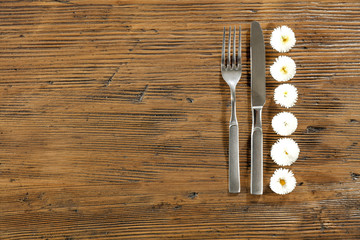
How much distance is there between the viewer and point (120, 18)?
2.52ft

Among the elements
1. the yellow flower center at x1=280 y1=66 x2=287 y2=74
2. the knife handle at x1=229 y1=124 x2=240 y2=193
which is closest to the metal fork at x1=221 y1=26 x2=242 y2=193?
the knife handle at x1=229 y1=124 x2=240 y2=193

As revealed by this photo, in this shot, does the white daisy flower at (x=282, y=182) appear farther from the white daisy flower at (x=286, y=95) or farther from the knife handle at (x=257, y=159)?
the white daisy flower at (x=286, y=95)

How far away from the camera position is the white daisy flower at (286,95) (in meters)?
0.72

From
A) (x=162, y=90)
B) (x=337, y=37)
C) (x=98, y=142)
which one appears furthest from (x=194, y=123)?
(x=337, y=37)

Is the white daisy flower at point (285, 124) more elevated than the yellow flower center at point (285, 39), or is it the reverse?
the yellow flower center at point (285, 39)

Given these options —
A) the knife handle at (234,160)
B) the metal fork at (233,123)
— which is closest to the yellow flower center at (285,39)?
the metal fork at (233,123)

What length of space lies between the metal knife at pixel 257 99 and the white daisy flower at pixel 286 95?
1.4 inches

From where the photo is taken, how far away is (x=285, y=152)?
0.72 meters

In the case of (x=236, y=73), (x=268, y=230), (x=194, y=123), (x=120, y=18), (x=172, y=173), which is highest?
(x=120, y=18)

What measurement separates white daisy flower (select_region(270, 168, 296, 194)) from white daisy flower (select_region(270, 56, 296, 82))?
8.9 inches

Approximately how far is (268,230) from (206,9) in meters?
0.58

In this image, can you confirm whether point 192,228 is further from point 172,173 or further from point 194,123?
point 194,123

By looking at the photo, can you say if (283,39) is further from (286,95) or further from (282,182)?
(282,182)

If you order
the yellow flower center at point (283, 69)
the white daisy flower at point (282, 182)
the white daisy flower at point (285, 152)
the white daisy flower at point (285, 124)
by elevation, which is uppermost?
the yellow flower center at point (283, 69)
